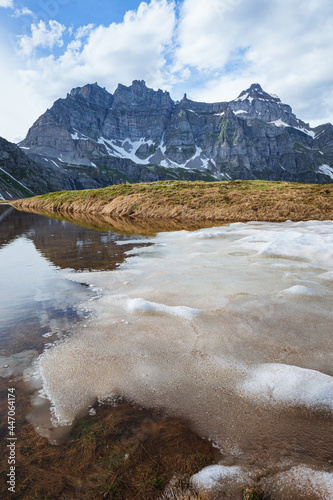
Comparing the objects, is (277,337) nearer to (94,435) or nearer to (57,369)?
(94,435)

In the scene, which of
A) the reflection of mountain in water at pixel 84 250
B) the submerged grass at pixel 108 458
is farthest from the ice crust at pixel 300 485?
the reflection of mountain in water at pixel 84 250

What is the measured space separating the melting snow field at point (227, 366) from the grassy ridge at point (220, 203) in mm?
22914

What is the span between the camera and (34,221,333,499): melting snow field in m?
2.87

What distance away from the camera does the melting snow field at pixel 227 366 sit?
9.43 feet

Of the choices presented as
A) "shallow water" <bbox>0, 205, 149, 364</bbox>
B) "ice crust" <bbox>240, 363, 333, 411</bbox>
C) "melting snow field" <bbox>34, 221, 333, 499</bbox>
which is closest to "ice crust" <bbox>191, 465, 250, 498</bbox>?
"melting snow field" <bbox>34, 221, 333, 499</bbox>

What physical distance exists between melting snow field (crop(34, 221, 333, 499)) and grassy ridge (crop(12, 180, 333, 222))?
902 inches

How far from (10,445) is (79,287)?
5858mm

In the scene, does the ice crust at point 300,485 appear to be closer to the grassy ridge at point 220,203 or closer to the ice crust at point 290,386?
the ice crust at point 290,386

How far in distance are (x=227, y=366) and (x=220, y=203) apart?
32024mm

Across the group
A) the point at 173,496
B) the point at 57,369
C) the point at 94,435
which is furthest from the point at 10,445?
the point at 173,496

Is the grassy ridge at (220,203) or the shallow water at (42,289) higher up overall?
the grassy ridge at (220,203)

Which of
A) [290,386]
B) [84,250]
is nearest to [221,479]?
[290,386]

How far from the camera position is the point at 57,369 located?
14.4ft

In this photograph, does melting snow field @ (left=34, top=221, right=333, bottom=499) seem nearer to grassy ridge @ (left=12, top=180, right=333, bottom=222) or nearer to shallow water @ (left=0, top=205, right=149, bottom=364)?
shallow water @ (left=0, top=205, right=149, bottom=364)
